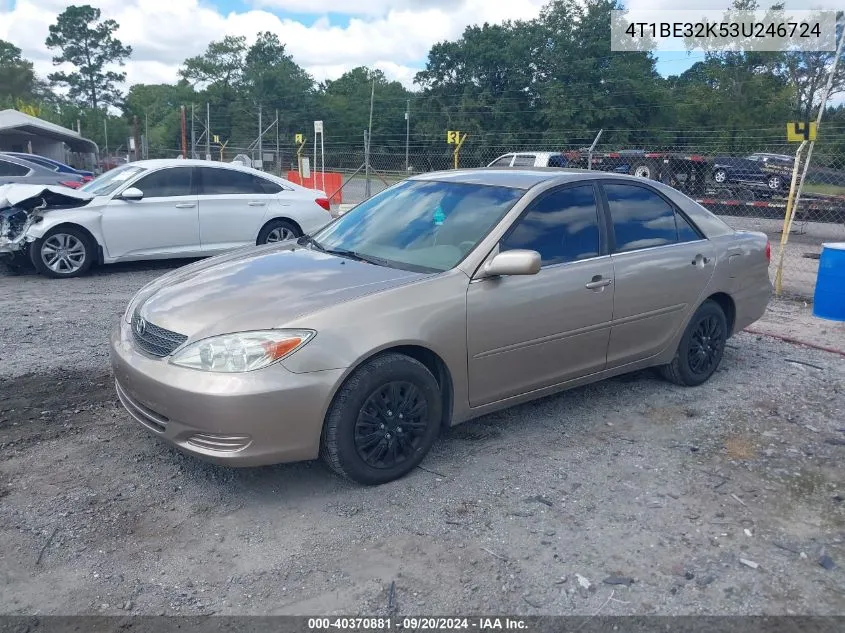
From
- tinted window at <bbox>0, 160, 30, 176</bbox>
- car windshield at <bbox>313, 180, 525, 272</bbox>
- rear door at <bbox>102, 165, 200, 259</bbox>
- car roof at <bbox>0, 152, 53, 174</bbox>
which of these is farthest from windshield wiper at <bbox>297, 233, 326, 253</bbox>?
car roof at <bbox>0, 152, 53, 174</bbox>

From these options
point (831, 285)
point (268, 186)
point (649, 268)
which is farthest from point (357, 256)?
point (268, 186)

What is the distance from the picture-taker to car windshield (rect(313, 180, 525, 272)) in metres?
4.28

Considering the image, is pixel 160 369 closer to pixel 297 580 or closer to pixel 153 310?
pixel 153 310

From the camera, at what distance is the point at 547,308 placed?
4332 mm

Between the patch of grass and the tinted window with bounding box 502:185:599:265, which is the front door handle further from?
the patch of grass

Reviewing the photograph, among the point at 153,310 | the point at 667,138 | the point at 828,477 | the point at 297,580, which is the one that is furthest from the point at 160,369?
the point at 667,138

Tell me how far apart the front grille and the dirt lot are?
2.29 feet

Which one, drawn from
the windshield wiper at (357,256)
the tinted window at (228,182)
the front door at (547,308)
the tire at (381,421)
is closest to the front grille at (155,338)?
the tire at (381,421)

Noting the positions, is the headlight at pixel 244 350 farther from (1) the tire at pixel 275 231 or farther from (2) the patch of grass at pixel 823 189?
(2) the patch of grass at pixel 823 189

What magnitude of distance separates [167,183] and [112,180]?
0.74 m

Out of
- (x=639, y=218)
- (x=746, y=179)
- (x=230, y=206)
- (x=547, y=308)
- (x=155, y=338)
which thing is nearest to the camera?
(x=155, y=338)

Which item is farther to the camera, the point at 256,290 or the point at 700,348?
the point at 700,348

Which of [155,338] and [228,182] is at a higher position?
[228,182]

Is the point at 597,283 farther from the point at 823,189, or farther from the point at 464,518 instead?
the point at 823,189
